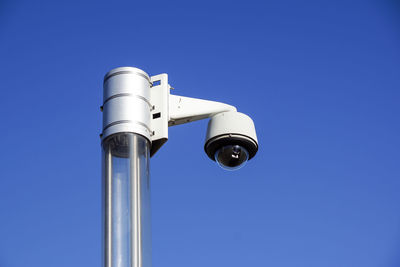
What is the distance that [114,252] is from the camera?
3.31 metres

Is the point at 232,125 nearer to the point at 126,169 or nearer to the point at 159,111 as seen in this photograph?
the point at 159,111

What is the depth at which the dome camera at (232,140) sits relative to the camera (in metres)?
4.14

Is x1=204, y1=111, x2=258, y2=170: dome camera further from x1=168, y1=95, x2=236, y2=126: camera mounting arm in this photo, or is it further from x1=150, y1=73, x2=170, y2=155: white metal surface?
x1=150, y1=73, x2=170, y2=155: white metal surface

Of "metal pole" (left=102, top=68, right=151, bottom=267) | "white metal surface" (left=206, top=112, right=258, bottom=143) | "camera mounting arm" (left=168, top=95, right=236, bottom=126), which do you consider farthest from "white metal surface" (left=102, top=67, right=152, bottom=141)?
"white metal surface" (left=206, top=112, right=258, bottom=143)

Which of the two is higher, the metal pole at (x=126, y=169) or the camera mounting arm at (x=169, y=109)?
the camera mounting arm at (x=169, y=109)

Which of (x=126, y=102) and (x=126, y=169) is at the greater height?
(x=126, y=102)

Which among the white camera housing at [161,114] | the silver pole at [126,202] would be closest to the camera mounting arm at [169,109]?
the white camera housing at [161,114]

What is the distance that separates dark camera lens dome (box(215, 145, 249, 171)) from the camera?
4164 millimetres

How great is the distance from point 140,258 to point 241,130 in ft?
3.81

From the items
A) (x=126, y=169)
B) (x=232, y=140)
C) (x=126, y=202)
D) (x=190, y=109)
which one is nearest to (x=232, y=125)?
(x=232, y=140)

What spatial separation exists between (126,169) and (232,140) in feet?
2.73

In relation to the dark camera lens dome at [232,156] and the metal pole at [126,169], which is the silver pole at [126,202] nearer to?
the metal pole at [126,169]

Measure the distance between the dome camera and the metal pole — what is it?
1.73 feet

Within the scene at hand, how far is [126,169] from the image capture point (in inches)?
140
